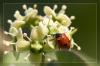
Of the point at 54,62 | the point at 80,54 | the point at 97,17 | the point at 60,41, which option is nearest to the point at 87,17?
the point at 97,17

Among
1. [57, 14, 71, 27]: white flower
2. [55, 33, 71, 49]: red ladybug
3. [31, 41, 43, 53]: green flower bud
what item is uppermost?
[57, 14, 71, 27]: white flower

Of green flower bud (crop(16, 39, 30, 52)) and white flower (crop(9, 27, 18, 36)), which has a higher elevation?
white flower (crop(9, 27, 18, 36))

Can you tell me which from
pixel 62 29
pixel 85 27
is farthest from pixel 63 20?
pixel 85 27

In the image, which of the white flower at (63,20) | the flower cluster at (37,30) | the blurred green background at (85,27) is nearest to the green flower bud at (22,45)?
the flower cluster at (37,30)

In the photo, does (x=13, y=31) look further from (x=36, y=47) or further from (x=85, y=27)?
(x=85, y=27)

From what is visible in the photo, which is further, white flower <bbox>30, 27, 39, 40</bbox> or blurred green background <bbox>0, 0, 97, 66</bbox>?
blurred green background <bbox>0, 0, 97, 66</bbox>

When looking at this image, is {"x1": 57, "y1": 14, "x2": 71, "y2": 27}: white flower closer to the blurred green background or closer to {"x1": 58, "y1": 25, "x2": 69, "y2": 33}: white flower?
{"x1": 58, "y1": 25, "x2": 69, "y2": 33}: white flower


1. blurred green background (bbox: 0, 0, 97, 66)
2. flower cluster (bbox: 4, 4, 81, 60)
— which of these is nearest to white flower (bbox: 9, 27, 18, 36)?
flower cluster (bbox: 4, 4, 81, 60)

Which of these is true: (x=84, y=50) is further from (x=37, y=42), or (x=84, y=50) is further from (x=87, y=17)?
(x=37, y=42)
